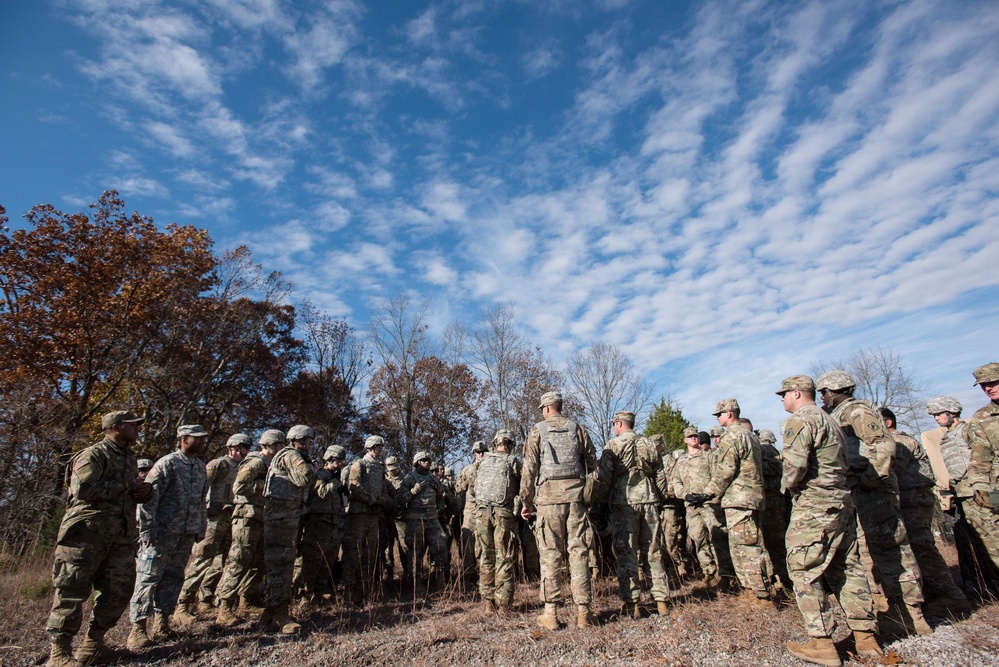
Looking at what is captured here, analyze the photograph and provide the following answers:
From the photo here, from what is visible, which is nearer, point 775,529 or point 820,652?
point 820,652

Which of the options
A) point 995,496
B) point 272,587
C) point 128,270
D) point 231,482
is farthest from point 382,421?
point 995,496

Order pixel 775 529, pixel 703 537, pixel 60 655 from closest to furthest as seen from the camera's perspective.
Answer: pixel 60 655
pixel 775 529
pixel 703 537

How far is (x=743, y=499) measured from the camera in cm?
554

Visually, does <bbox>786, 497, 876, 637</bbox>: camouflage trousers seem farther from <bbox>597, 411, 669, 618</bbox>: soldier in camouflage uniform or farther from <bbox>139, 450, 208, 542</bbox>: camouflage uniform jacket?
<bbox>139, 450, 208, 542</bbox>: camouflage uniform jacket

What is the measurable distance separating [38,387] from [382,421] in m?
18.0

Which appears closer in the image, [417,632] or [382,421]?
[417,632]

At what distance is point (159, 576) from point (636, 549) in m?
5.33

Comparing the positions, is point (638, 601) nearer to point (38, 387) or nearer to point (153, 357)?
point (38, 387)

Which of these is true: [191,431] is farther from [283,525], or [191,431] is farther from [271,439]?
[283,525]

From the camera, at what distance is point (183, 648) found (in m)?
5.05

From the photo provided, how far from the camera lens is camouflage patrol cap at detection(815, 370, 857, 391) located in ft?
16.6

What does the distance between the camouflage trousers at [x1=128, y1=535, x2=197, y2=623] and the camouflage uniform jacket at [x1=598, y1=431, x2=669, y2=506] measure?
5062 mm

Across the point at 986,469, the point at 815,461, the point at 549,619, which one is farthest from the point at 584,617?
the point at 986,469

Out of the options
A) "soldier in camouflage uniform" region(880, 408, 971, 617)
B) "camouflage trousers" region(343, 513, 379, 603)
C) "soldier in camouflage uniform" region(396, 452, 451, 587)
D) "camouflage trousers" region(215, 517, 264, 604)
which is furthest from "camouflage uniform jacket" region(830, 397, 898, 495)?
"camouflage trousers" region(215, 517, 264, 604)
